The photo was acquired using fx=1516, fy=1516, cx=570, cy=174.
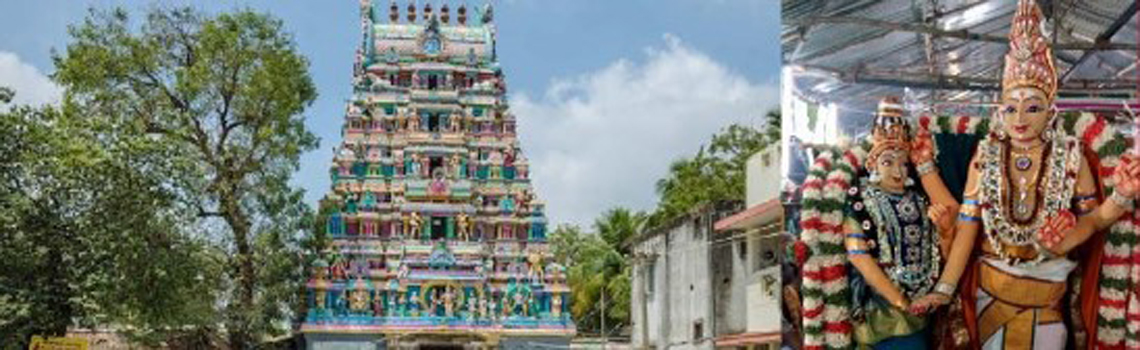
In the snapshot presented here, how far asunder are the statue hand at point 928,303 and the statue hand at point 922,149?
691mm

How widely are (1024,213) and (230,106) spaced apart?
23.5 meters

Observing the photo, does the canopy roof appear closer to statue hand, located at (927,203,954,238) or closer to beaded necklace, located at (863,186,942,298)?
beaded necklace, located at (863,186,942,298)

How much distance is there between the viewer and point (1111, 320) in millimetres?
7461

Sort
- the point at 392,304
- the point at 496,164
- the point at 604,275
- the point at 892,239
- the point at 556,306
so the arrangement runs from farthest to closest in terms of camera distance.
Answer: the point at 604,275, the point at 496,164, the point at 556,306, the point at 392,304, the point at 892,239

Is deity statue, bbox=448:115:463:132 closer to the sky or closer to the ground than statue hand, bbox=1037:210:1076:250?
closer to the sky

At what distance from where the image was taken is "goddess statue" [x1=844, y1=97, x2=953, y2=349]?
7.59 meters

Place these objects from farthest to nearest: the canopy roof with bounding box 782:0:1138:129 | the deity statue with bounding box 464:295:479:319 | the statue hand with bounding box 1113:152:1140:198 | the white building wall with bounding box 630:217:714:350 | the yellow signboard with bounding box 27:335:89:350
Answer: the deity statue with bounding box 464:295:479:319 < the white building wall with bounding box 630:217:714:350 < the yellow signboard with bounding box 27:335:89:350 < the canopy roof with bounding box 782:0:1138:129 < the statue hand with bounding box 1113:152:1140:198

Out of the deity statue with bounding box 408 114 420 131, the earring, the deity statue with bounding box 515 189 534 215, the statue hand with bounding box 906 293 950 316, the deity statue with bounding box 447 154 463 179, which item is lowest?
the statue hand with bounding box 906 293 950 316

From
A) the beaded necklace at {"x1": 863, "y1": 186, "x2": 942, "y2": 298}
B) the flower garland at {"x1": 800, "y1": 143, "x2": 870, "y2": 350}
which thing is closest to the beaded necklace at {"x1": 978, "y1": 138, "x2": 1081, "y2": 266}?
the beaded necklace at {"x1": 863, "y1": 186, "x2": 942, "y2": 298}

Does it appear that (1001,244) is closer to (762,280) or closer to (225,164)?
(762,280)

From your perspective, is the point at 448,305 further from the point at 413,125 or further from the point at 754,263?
the point at 754,263

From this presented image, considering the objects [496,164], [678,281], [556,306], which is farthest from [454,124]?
[678,281]

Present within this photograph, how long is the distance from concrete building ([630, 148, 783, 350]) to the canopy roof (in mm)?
5428

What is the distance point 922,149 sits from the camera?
7695 mm
